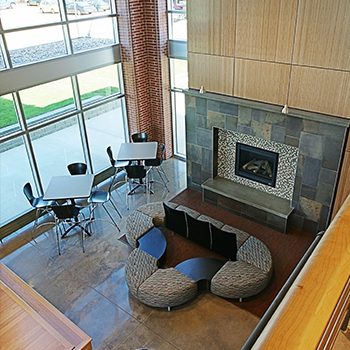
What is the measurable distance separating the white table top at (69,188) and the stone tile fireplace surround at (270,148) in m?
2.37

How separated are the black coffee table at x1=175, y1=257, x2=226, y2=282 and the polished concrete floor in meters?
0.33

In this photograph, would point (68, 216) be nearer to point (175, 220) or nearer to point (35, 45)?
point (175, 220)

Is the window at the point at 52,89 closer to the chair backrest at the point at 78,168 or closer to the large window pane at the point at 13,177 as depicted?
the large window pane at the point at 13,177

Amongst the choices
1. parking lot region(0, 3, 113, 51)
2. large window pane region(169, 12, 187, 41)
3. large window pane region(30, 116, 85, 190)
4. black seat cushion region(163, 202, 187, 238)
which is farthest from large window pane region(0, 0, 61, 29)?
black seat cushion region(163, 202, 187, 238)

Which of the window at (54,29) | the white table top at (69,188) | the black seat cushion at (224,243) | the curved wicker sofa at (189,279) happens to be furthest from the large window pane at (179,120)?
the curved wicker sofa at (189,279)

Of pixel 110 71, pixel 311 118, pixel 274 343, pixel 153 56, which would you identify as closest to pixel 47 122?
pixel 110 71

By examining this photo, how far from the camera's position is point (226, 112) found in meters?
6.87

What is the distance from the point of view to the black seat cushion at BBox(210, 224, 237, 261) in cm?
574

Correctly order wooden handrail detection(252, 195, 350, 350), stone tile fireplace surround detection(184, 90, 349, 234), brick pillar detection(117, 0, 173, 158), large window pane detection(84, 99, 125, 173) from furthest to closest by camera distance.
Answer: large window pane detection(84, 99, 125, 173)
brick pillar detection(117, 0, 173, 158)
stone tile fireplace surround detection(184, 90, 349, 234)
wooden handrail detection(252, 195, 350, 350)

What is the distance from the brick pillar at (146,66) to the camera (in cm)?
804

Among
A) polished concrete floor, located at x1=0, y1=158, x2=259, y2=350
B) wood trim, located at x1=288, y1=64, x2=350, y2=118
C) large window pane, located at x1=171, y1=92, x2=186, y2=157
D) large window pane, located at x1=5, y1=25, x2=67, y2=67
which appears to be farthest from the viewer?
large window pane, located at x1=171, y1=92, x2=186, y2=157

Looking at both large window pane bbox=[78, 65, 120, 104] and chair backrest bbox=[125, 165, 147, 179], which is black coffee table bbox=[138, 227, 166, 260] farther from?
large window pane bbox=[78, 65, 120, 104]

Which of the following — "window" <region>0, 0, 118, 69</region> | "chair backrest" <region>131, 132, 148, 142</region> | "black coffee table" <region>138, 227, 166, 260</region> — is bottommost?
"black coffee table" <region>138, 227, 166, 260</region>

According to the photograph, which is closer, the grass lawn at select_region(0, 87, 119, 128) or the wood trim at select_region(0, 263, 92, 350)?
the wood trim at select_region(0, 263, 92, 350)
